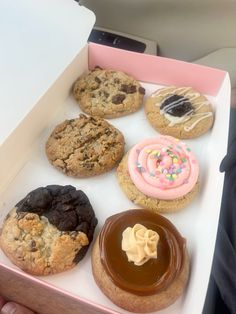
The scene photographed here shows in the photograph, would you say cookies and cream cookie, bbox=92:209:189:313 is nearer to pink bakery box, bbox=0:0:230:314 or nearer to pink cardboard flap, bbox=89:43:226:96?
pink bakery box, bbox=0:0:230:314

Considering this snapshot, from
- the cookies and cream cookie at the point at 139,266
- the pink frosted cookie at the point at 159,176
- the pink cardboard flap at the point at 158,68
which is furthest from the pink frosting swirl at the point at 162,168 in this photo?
the pink cardboard flap at the point at 158,68

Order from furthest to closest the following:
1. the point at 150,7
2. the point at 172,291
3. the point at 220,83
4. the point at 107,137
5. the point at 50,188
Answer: the point at 150,7, the point at 220,83, the point at 107,137, the point at 50,188, the point at 172,291

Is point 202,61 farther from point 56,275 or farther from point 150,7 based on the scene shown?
point 56,275

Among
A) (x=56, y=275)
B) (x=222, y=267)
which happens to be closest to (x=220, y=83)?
(x=222, y=267)

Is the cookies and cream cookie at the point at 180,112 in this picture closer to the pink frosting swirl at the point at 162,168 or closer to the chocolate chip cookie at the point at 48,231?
the pink frosting swirl at the point at 162,168

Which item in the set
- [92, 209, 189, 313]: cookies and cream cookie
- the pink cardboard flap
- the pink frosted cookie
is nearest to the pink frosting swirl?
the pink frosted cookie

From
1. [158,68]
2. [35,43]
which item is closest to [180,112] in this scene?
[158,68]
